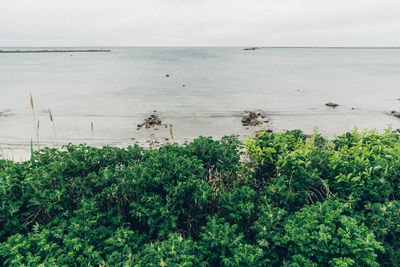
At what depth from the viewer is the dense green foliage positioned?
306 centimetres

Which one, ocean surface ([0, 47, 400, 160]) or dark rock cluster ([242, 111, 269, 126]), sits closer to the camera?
ocean surface ([0, 47, 400, 160])

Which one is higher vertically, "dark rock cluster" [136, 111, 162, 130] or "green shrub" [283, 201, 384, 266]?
"green shrub" [283, 201, 384, 266]

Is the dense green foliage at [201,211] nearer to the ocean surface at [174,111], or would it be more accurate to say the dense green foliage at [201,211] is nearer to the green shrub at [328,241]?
the green shrub at [328,241]

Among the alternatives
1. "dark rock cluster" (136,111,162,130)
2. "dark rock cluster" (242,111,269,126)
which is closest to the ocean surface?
"dark rock cluster" (242,111,269,126)

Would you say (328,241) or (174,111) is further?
(174,111)

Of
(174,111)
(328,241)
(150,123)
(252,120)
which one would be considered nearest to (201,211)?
(328,241)

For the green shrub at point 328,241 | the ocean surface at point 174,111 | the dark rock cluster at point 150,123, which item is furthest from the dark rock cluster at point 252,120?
the green shrub at point 328,241

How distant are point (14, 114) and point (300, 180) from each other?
21782 millimetres

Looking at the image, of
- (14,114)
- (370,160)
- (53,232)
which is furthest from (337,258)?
(14,114)

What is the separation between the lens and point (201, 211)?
4156mm

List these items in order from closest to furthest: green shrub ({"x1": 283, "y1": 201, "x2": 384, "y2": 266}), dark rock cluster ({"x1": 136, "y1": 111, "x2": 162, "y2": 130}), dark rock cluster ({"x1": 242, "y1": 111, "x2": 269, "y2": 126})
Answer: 1. green shrub ({"x1": 283, "y1": 201, "x2": 384, "y2": 266})
2. dark rock cluster ({"x1": 136, "y1": 111, "x2": 162, "y2": 130})
3. dark rock cluster ({"x1": 242, "y1": 111, "x2": 269, "y2": 126})

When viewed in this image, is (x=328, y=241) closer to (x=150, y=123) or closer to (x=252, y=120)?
(x=150, y=123)

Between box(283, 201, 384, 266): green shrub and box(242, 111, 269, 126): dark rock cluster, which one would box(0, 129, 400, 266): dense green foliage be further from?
box(242, 111, 269, 126): dark rock cluster

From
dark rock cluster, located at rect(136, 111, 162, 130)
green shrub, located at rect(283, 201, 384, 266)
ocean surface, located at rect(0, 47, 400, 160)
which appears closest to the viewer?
green shrub, located at rect(283, 201, 384, 266)
